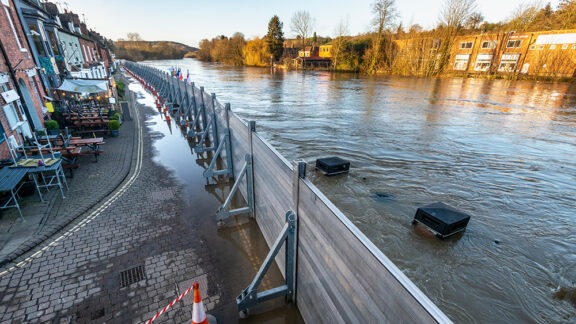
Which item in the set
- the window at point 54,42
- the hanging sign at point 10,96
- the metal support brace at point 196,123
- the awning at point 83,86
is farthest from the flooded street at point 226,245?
the window at point 54,42

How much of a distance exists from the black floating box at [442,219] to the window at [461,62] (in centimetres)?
5719

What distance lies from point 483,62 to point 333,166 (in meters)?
55.6

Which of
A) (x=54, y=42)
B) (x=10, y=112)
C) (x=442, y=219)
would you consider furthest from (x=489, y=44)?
(x=10, y=112)

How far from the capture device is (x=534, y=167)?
1197 cm

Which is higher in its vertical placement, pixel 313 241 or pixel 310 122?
pixel 313 241

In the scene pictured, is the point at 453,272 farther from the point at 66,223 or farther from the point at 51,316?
the point at 66,223

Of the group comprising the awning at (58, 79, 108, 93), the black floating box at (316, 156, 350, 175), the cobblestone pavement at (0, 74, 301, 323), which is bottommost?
the black floating box at (316, 156, 350, 175)

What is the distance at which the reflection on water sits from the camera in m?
5.93

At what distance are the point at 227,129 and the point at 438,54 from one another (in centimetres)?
5883

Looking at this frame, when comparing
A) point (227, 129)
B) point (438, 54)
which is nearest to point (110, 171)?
point (227, 129)

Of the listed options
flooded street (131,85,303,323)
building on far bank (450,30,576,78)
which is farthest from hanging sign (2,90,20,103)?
building on far bank (450,30,576,78)

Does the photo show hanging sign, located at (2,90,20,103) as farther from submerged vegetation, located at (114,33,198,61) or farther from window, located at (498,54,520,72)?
submerged vegetation, located at (114,33,198,61)

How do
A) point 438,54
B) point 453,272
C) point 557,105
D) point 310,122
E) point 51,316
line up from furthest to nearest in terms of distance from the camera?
point 438,54
point 557,105
point 310,122
point 453,272
point 51,316

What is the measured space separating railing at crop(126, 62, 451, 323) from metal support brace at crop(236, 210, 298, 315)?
0.05 ft
